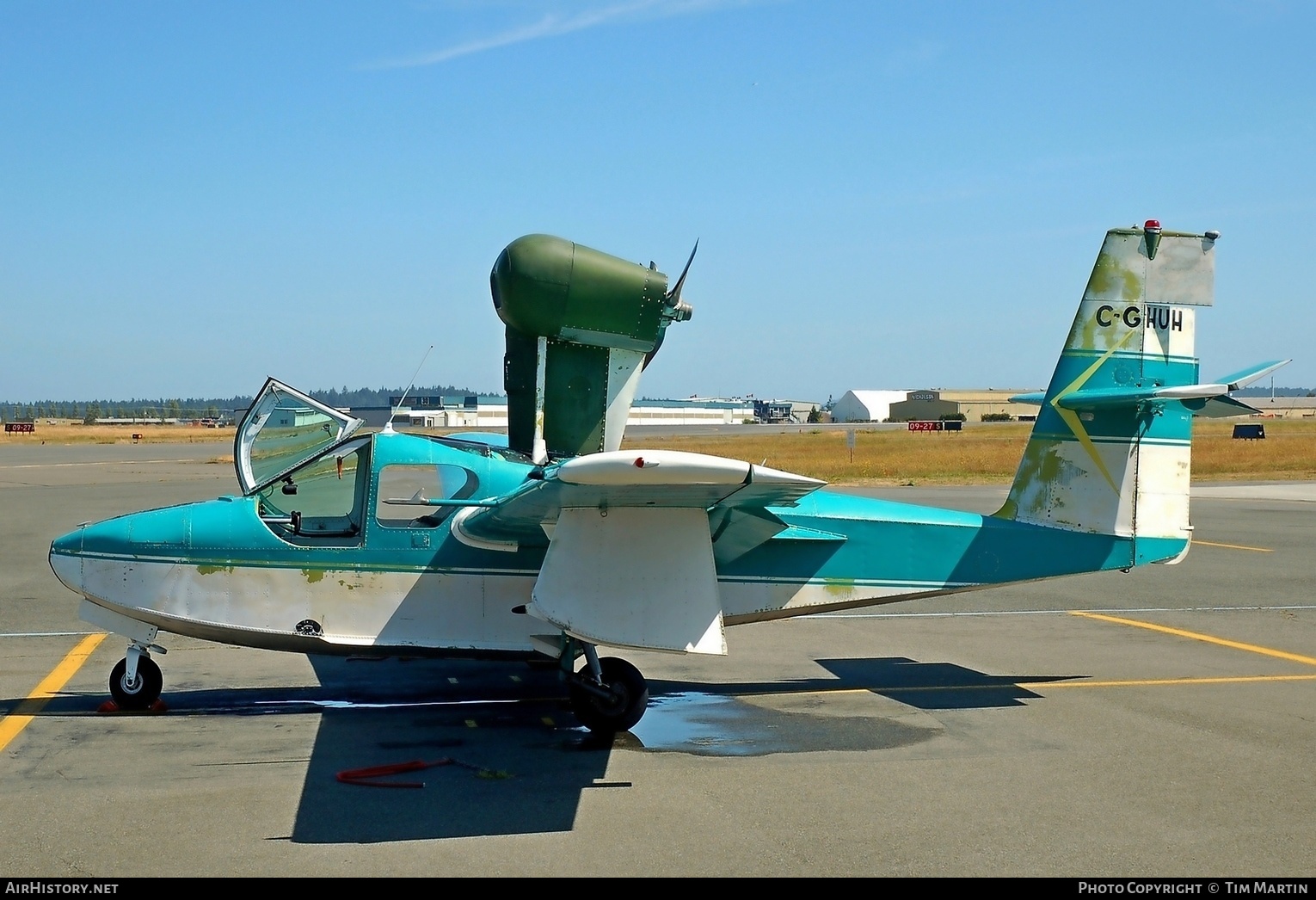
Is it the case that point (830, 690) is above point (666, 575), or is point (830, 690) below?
below

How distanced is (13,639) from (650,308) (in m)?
7.64

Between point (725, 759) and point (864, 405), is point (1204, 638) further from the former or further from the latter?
point (864, 405)

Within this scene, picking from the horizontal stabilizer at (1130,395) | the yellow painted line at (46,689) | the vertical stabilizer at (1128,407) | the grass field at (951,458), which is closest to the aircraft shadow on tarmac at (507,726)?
the yellow painted line at (46,689)

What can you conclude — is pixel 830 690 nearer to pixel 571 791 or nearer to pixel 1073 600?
pixel 571 791

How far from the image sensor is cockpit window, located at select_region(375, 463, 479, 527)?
8.34 metres

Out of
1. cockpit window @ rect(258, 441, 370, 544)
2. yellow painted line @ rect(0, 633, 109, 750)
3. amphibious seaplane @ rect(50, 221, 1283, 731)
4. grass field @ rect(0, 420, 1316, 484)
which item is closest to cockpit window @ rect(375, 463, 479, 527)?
amphibious seaplane @ rect(50, 221, 1283, 731)

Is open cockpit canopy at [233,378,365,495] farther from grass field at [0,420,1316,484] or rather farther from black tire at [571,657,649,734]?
grass field at [0,420,1316,484]

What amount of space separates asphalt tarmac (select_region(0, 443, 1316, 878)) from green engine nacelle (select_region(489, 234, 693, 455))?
7.48ft

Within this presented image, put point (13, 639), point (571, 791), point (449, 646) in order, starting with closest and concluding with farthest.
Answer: point (571, 791) → point (449, 646) → point (13, 639)

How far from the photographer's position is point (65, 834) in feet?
18.8

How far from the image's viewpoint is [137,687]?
329 inches

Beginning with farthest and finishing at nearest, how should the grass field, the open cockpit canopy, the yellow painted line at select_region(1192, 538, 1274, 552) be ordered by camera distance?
the grass field
the yellow painted line at select_region(1192, 538, 1274, 552)
the open cockpit canopy

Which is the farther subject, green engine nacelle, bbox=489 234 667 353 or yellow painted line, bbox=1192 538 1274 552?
yellow painted line, bbox=1192 538 1274 552
